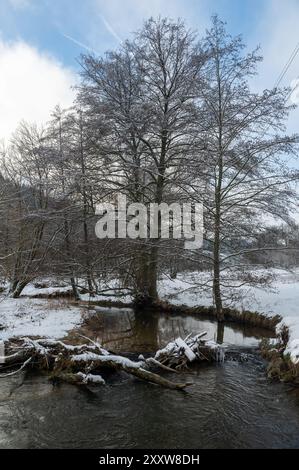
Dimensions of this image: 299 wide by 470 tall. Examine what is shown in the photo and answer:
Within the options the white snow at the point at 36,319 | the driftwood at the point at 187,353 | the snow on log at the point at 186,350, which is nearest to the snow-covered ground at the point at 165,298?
the white snow at the point at 36,319

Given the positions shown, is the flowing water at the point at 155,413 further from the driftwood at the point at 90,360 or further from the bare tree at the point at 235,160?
the bare tree at the point at 235,160

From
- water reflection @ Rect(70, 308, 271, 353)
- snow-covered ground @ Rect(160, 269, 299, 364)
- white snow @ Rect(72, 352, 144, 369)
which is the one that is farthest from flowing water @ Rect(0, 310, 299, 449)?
water reflection @ Rect(70, 308, 271, 353)

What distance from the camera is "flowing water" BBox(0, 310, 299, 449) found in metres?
4.45

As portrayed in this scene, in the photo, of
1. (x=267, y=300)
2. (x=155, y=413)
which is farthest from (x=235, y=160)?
(x=155, y=413)

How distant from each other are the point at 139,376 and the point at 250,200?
24.1ft

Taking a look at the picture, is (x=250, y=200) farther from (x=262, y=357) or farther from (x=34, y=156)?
(x=34, y=156)

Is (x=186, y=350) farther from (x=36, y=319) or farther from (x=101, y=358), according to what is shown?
(x=36, y=319)

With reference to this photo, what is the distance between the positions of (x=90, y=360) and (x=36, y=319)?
3851mm

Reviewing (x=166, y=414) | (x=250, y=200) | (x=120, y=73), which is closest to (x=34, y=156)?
(x=120, y=73)

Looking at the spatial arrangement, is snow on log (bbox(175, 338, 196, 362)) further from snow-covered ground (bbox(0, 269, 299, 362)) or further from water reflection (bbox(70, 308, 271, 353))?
snow-covered ground (bbox(0, 269, 299, 362))

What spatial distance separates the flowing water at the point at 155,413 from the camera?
4449 millimetres

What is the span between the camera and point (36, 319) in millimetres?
9945

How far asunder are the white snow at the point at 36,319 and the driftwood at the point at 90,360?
0.85m

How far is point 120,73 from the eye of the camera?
12523 millimetres
